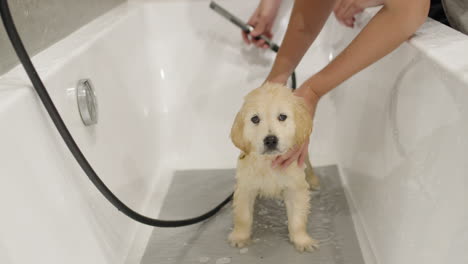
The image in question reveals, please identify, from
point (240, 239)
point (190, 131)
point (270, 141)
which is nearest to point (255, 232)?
point (240, 239)

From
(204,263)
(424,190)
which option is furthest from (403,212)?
(204,263)

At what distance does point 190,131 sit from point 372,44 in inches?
27.3

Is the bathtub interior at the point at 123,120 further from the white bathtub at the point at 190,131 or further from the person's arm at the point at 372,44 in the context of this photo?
the person's arm at the point at 372,44

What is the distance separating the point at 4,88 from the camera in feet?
2.02

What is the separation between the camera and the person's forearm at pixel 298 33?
2.86ft

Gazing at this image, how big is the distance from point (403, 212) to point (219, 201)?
0.50 meters

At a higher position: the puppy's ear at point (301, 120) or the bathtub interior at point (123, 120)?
the puppy's ear at point (301, 120)

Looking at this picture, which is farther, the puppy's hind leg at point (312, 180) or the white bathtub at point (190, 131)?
the puppy's hind leg at point (312, 180)

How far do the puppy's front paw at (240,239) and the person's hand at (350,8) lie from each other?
58 cm

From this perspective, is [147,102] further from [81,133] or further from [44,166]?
[44,166]

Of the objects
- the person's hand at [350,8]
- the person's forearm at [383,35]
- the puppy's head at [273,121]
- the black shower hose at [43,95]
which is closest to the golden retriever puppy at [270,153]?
the puppy's head at [273,121]

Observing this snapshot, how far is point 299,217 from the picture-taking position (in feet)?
2.85

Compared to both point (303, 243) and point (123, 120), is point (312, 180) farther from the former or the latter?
point (123, 120)

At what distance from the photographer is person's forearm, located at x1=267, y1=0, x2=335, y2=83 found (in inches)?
34.3
